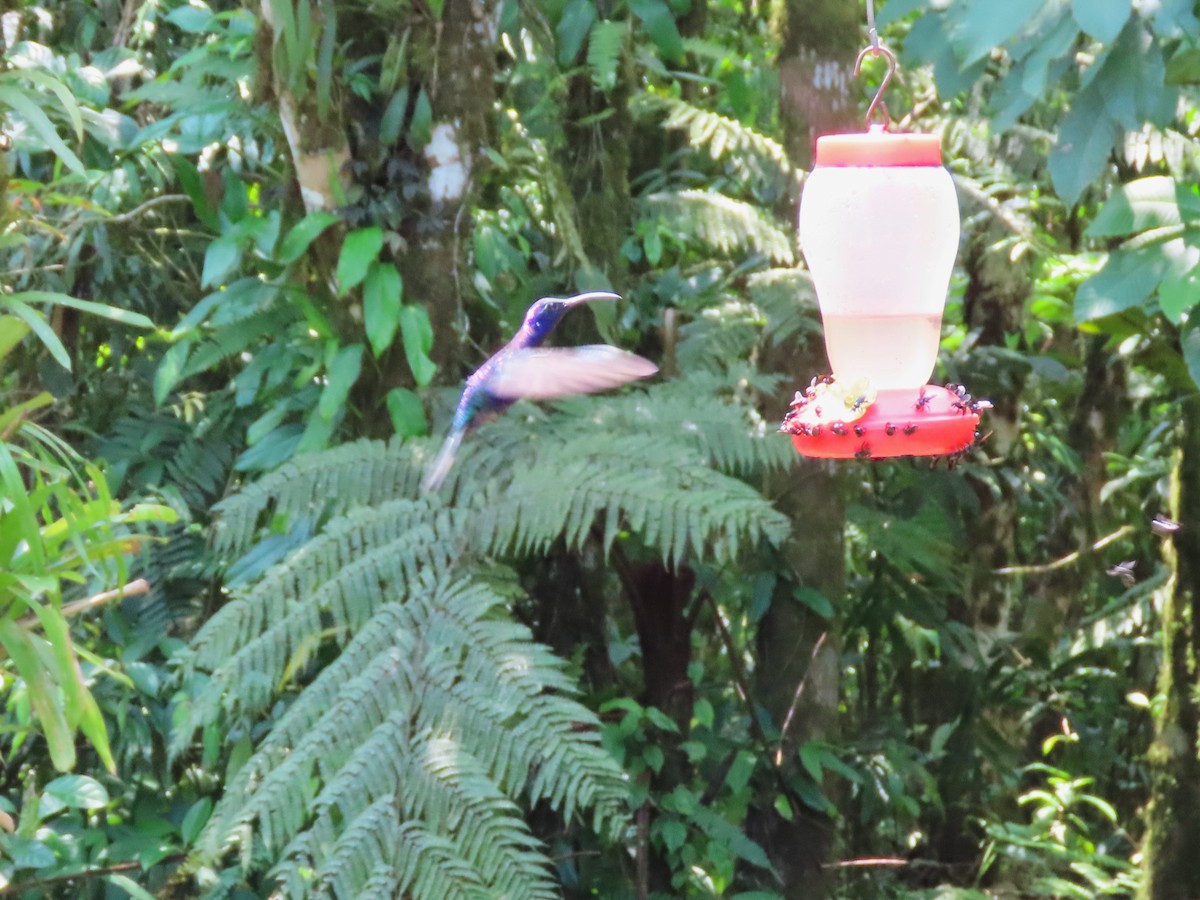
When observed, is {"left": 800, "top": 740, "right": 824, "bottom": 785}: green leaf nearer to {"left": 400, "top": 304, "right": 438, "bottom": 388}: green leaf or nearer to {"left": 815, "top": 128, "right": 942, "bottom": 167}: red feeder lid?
{"left": 400, "top": 304, "right": 438, "bottom": 388}: green leaf

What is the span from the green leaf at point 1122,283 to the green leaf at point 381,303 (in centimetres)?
139

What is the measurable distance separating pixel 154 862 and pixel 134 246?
5.53 feet

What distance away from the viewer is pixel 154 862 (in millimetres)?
2939

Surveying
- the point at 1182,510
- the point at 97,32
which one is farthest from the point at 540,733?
the point at 97,32

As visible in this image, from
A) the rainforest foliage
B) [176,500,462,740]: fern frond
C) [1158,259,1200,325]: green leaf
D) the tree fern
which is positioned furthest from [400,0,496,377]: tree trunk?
[1158,259,1200,325]: green leaf

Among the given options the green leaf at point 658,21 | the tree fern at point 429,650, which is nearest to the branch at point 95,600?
the tree fern at point 429,650

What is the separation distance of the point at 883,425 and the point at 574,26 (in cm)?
181

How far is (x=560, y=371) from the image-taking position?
8.04 feet

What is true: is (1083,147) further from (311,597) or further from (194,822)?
(194,822)

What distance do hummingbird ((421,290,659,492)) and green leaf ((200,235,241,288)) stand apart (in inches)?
23.8

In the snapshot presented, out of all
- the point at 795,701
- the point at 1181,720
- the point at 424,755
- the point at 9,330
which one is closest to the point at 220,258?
the point at 9,330

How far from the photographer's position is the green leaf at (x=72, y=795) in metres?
2.69

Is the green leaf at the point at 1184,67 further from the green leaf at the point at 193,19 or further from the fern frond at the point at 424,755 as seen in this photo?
the green leaf at the point at 193,19

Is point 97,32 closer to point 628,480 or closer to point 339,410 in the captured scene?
→ point 339,410
